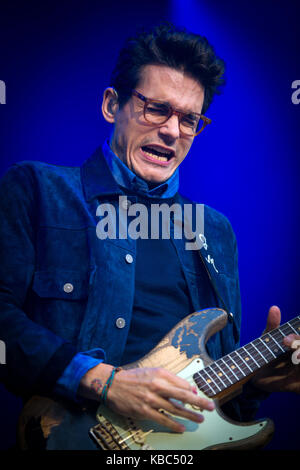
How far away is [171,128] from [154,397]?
117 cm

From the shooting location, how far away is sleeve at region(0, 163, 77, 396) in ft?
4.16

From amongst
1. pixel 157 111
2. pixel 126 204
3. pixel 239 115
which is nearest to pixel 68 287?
pixel 126 204

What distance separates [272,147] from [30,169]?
1587 millimetres

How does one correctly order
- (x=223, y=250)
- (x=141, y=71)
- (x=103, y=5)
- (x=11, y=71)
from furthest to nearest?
1. (x=103, y=5)
2. (x=11, y=71)
3. (x=223, y=250)
4. (x=141, y=71)

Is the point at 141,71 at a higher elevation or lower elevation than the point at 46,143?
higher

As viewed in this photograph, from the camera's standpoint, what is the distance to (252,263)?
8.29ft

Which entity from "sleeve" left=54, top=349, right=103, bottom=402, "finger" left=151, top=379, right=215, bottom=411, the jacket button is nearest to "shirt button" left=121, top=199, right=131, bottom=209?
the jacket button

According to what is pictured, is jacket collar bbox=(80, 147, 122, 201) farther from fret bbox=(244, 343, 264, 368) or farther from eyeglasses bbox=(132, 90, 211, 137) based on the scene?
fret bbox=(244, 343, 264, 368)

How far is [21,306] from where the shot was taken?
1.47 metres

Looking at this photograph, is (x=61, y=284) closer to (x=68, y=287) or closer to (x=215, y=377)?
(x=68, y=287)

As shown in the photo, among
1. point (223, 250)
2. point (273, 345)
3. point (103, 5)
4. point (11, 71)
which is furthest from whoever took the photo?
point (103, 5)

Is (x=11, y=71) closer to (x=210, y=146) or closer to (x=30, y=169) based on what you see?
(x=30, y=169)

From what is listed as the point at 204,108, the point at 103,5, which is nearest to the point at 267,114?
the point at 204,108

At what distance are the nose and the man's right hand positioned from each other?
42.1 inches
